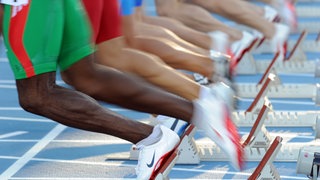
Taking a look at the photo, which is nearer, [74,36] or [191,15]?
[74,36]

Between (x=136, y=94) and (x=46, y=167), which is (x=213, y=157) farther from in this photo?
(x=136, y=94)

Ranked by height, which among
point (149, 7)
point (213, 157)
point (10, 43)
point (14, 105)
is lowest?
point (149, 7)

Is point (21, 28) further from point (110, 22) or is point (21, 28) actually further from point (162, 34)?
point (162, 34)

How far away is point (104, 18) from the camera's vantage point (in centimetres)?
569

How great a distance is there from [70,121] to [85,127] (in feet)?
0.26

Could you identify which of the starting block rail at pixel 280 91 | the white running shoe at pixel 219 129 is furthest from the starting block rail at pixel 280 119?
the white running shoe at pixel 219 129

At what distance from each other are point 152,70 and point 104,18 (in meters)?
0.85

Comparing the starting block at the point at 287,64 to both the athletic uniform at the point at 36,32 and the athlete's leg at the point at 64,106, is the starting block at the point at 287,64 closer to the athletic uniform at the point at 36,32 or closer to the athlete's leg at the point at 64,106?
the athlete's leg at the point at 64,106

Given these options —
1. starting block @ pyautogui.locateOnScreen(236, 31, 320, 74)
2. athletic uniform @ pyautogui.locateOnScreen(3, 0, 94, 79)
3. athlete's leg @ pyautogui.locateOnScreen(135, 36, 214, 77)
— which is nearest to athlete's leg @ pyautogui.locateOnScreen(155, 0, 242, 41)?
starting block @ pyautogui.locateOnScreen(236, 31, 320, 74)

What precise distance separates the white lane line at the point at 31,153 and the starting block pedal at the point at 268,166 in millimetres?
1493

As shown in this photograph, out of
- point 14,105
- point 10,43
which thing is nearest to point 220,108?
point 10,43

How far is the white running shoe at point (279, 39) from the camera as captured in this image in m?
9.84

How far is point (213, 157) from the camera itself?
6703 mm

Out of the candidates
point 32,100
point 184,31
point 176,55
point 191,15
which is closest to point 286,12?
point 191,15
